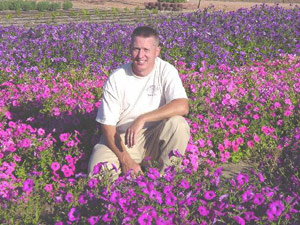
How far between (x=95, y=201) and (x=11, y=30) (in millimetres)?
5938

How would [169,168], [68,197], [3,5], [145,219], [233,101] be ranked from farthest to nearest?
[3,5], [233,101], [169,168], [68,197], [145,219]

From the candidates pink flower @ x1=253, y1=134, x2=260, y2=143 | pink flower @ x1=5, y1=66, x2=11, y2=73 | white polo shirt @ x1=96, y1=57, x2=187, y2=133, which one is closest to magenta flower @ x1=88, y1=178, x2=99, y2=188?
white polo shirt @ x1=96, y1=57, x2=187, y2=133

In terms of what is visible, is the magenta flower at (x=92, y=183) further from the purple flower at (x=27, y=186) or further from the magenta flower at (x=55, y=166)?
the magenta flower at (x=55, y=166)

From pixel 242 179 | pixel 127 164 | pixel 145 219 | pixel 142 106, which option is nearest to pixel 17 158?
pixel 127 164

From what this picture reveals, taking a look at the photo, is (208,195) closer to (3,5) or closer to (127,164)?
(127,164)

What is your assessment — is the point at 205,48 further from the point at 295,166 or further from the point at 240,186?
the point at 240,186

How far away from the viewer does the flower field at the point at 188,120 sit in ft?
9.76

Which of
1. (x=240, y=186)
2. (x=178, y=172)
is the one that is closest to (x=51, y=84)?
(x=178, y=172)

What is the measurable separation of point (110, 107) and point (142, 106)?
1.03 feet

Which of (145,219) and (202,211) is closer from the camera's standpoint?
(145,219)

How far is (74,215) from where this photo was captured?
117 inches

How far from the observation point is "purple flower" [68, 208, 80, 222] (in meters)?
2.93

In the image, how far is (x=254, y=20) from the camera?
9805 mm

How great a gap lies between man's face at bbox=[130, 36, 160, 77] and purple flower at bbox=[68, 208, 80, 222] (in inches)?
55.9
